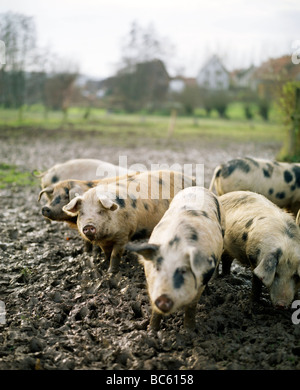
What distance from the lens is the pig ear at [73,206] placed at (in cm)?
482

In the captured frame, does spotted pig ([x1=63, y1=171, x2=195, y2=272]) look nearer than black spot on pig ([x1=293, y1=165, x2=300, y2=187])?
Yes

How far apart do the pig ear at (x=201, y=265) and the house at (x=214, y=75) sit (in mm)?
37847

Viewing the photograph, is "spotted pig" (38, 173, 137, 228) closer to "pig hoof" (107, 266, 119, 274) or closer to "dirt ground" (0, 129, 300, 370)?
"dirt ground" (0, 129, 300, 370)

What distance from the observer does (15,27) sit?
20062mm

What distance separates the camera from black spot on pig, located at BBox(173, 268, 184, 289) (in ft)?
11.1

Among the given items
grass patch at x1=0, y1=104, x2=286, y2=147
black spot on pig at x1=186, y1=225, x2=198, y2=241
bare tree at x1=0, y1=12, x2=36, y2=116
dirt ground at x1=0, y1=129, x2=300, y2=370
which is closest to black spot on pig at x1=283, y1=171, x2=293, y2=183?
dirt ground at x1=0, y1=129, x2=300, y2=370

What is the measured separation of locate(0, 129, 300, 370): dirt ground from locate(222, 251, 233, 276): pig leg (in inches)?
4.6

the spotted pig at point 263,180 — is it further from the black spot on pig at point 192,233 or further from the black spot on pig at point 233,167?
the black spot on pig at point 192,233

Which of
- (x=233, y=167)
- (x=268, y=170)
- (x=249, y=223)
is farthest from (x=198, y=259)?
(x=268, y=170)

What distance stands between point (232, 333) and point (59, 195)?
9.90 feet

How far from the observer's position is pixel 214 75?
41531 millimetres

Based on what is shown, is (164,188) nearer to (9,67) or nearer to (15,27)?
(15,27)

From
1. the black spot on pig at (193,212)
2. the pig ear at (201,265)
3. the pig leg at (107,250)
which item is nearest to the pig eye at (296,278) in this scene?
the pig ear at (201,265)
